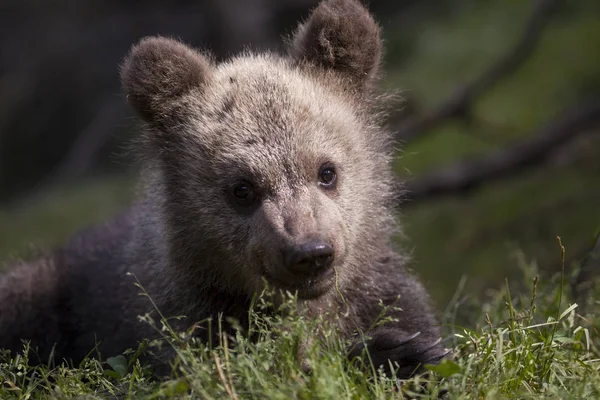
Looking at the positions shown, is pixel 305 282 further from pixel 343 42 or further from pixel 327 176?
pixel 343 42

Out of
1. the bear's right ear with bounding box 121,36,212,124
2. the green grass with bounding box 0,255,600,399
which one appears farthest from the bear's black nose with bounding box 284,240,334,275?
the bear's right ear with bounding box 121,36,212,124

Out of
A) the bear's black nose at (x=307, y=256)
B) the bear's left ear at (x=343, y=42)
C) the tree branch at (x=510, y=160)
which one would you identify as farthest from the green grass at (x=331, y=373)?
the tree branch at (x=510, y=160)

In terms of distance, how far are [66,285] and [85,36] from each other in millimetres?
10698

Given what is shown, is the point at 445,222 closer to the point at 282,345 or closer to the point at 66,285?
the point at 66,285

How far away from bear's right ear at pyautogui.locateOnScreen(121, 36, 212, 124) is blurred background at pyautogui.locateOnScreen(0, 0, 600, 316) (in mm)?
1699

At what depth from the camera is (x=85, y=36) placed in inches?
622

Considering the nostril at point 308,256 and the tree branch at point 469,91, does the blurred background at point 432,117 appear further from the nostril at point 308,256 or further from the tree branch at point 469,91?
the nostril at point 308,256

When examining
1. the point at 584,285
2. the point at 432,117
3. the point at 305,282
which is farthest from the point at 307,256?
the point at 432,117

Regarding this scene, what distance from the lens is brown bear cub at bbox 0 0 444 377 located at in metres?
4.35

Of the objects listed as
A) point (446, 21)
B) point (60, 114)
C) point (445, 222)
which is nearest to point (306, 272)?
point (445, 222)

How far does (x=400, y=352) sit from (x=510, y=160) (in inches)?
234

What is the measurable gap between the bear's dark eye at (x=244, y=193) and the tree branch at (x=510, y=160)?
16.3ft

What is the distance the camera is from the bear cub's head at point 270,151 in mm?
4418

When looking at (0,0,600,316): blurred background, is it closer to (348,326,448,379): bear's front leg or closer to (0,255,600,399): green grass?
(348,326,448,379): bear's front leg
